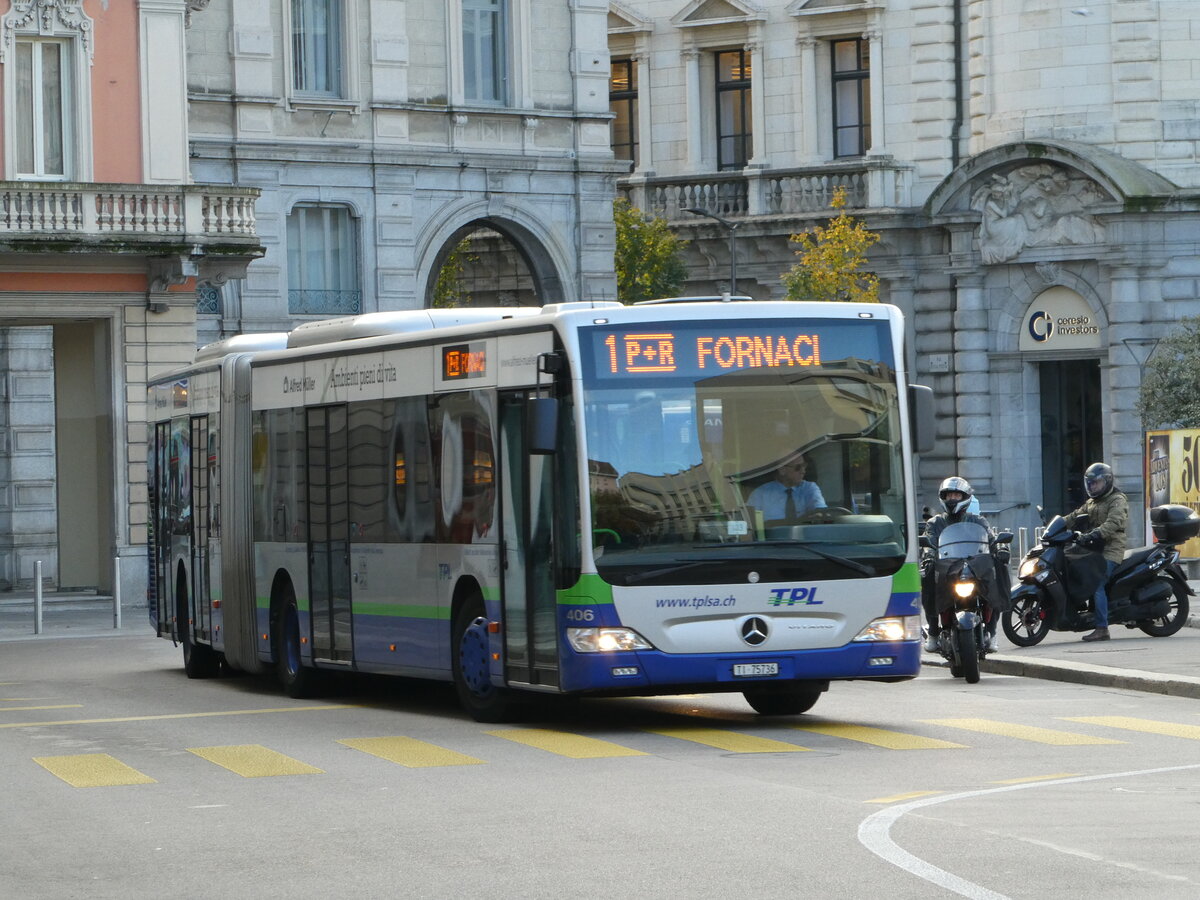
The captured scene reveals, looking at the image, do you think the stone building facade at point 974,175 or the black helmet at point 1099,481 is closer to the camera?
the black helmet at point 1099,481

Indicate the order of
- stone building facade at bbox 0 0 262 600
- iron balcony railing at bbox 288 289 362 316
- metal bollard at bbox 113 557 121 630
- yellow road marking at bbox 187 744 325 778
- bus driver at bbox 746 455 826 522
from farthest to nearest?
iron balcony railing at bbox 288 289 362 316 < stone building facade at bbox 0 0 262 600 < metal bollard at bbox 113 557 121 630 < bus driver at bbox 746 455 826 522 < yellow road marking at bbox 187 744 325 778

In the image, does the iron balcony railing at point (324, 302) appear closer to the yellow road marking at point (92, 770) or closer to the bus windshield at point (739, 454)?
the bus windshield at point (739, 454)

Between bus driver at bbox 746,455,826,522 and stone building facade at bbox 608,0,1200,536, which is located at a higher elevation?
stone building facade at bbox 608,0,1200,536

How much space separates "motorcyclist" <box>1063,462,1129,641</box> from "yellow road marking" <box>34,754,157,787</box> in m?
10.2

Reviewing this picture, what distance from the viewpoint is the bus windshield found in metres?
15.4

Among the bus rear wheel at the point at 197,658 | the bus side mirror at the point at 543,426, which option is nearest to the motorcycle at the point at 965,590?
the bus side mirror at the point at 543,426

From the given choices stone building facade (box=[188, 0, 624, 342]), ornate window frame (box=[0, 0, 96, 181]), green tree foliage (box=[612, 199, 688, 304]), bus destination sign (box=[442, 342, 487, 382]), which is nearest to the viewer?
bus destination sign (box=[442, 342, 487, 382])

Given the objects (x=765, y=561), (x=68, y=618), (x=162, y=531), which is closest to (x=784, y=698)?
(x=765, y=561)

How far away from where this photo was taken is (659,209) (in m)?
51.5

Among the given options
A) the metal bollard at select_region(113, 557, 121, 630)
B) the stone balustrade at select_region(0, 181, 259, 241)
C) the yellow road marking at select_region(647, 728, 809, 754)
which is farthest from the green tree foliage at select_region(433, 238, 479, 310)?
the yellow road marking at select_region(647, 728, 809, 754)

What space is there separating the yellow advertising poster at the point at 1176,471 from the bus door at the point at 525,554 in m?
13.1

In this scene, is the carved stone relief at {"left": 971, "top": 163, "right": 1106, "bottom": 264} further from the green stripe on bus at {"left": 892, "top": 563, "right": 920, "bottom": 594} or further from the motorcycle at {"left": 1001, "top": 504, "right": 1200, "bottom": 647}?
the green stripe on bus at {"left": 892, "top": 563, "right": 920, "bottom": 594}

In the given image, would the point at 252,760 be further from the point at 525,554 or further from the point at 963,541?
the point at 963,541

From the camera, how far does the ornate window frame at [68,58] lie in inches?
1336
